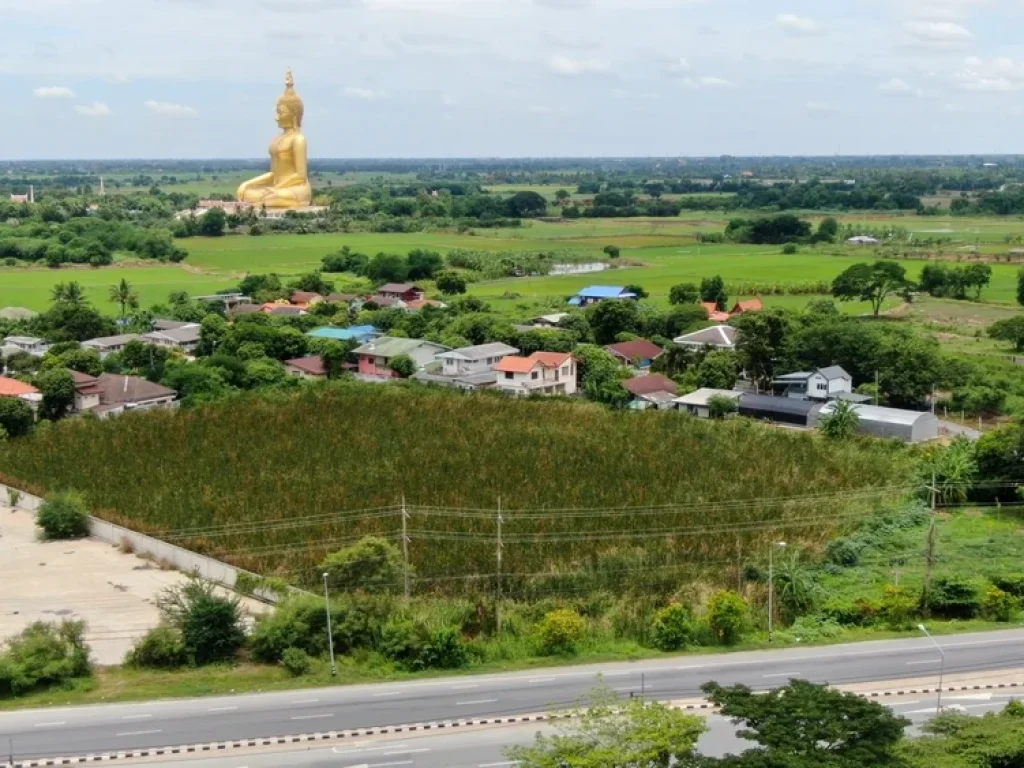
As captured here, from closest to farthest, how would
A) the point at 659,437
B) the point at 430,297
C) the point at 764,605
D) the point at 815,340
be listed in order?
the point at 764,605, the point at 659,437, the point at 815,340, the point at 430,297

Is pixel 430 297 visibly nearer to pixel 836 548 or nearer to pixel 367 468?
pixel 367 468

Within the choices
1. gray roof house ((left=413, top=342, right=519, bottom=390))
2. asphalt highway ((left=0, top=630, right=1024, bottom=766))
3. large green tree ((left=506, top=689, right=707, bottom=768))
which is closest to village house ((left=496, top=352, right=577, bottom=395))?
gray roof house ((left=413, top=342, right=519, bottom=390))

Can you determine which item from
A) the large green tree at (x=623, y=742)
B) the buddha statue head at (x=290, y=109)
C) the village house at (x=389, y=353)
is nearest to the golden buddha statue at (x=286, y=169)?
the buddha statue head at (x=290, y=109)

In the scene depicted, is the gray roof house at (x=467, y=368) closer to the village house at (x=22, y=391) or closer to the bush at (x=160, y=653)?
the village house at (x=22, y=391)

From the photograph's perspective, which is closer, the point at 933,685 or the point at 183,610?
the point at 933,685

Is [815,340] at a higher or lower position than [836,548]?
higher

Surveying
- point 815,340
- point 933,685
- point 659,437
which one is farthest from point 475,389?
point 933,685
